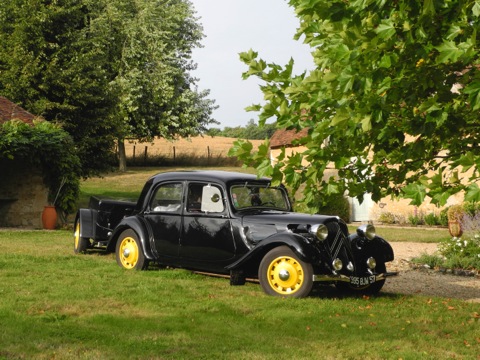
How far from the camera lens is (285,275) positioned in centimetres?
871

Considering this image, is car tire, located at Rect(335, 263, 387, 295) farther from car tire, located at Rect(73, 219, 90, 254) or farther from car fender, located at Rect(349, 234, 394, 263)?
car tire, located at Rect(73, 219, 90, 254)

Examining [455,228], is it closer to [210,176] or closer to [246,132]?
[210,176]

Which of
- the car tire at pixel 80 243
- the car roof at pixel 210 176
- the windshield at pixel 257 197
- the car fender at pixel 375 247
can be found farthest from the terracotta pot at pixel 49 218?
the car fender at pixel 375 247

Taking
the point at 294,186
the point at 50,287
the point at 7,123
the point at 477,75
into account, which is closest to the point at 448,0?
the point at 477,75

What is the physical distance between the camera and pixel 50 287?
8.80 meters

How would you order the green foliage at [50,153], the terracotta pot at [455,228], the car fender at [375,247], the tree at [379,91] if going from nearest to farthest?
the tree at [379,91] → the car fender at [375,247] → the terracotta pot at [455,228] → the green foliage at [50,153]

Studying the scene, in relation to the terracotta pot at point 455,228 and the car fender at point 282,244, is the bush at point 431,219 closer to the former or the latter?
the terracotta pot at point 455,228

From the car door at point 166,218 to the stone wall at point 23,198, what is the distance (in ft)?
38.1

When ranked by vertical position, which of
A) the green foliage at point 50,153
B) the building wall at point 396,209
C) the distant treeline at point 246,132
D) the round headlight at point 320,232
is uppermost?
the distant treeline at point 246,132

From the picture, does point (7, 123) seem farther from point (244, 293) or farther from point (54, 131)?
point (244, 293)

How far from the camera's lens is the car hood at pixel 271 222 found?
918 centimetres

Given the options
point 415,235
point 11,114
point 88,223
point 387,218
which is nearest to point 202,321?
point 88,223

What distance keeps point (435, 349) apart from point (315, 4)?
336 cm

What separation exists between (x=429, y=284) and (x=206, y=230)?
12.8 ft
